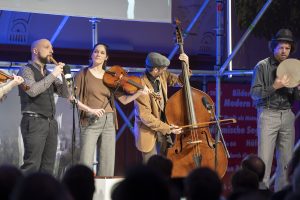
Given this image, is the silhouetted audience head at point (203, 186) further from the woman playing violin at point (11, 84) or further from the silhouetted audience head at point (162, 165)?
the woman playing violin at point (11, 84)

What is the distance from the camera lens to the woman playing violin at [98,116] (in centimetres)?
743

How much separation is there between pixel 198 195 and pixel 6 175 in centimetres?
87

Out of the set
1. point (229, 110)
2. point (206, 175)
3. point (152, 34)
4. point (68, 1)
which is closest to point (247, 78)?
point (229, 110)

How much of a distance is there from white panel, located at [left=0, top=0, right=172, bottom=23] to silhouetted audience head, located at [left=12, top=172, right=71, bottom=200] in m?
5.23

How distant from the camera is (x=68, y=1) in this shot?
8055 mm

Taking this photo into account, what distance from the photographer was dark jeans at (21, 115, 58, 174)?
6.94 m

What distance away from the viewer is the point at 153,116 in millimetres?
7551

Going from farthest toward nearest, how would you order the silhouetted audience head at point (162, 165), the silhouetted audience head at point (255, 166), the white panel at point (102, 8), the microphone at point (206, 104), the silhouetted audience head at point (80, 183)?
the white panel at point (102, 8), the microphone at point (206, 104), the silhouetted audience head at point (255, 166), the silhouetted audience head at point (162, 165), the silhouetted audience head at point (80, 183)

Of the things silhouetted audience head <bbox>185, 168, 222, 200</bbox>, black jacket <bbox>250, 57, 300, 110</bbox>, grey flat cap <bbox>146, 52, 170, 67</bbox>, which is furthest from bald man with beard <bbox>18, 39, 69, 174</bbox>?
silhouetted audience head <bbox>185, 168, 222, 200</bbox>

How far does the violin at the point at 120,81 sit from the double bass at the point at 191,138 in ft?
1.34

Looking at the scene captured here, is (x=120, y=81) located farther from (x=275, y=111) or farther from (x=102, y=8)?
(x=275, y=111)

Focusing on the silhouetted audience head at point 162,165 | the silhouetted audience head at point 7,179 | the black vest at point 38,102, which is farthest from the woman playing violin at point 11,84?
the silhouetted audience head at point 7,179

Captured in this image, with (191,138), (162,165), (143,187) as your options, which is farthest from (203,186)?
(191,138)

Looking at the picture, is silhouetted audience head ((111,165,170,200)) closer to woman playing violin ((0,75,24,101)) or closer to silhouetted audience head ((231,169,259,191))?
silhouetted audience head ((231,169,259,191))
